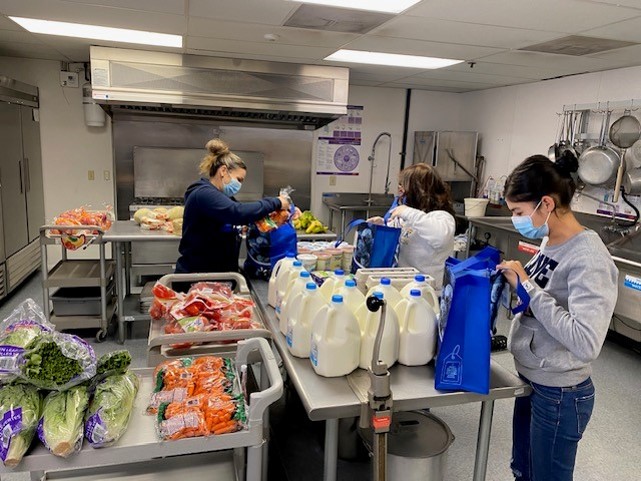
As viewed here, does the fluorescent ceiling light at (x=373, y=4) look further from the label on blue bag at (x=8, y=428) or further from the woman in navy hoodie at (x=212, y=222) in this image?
the label on blue bag at (x=8, y=428)

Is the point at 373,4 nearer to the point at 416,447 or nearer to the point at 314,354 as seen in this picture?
the point at 314,354

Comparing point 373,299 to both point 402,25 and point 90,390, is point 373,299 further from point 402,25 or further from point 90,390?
point 402,25

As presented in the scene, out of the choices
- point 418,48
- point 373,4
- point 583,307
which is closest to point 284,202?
point 373,4

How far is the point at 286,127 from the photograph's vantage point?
565 cm

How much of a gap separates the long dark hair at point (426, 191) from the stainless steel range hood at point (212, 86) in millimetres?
2504

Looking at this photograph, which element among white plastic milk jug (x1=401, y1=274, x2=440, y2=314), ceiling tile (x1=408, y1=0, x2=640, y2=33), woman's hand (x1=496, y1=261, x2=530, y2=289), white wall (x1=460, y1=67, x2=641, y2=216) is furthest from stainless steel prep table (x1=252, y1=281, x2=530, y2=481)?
white wall (x1=460, y1=67, x2=641, y2=216)

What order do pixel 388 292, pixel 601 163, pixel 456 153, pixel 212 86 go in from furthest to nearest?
pixel 456 153 → pixel 212 86 → pixel 601 163 → pixel 388 292

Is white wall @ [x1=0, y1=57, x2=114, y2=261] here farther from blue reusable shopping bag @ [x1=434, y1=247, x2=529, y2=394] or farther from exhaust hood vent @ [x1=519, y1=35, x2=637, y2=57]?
blue reusable shopping bag @ [x1=434, y1=247, x2=529, y2=394]

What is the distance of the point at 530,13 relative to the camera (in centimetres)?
270

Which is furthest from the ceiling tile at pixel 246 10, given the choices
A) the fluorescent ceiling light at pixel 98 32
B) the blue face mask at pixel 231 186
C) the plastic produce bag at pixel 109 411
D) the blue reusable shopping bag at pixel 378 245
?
the plastic produce bag at pixel 109 411

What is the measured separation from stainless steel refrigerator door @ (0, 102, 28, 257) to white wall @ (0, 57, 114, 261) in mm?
654

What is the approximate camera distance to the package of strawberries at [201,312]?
1.65m

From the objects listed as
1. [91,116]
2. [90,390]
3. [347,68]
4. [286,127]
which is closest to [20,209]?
[91,116]

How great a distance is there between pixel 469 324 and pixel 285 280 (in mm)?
747
